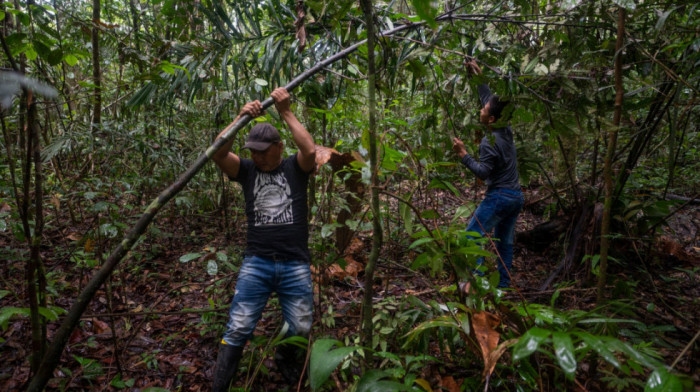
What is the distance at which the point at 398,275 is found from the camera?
354cm

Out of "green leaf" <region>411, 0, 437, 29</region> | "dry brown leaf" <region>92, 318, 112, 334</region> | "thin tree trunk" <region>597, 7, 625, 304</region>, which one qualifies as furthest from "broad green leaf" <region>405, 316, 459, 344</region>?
"dry brown leaf" <region>92, 318, 112, 334</region>

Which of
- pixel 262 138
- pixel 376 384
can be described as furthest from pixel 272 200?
pixel 376 384

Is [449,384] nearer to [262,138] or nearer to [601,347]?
[601,347]

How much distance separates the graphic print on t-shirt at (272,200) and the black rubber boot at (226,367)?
2.67 feet

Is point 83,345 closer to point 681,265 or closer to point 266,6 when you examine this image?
point 266,6

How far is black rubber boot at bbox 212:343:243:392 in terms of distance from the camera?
2.20m

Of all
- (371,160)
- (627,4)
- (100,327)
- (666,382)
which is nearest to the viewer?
(666,382)

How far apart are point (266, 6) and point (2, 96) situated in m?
2.22

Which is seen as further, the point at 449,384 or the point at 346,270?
the point at 346,270

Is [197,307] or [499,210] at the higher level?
[499,210]

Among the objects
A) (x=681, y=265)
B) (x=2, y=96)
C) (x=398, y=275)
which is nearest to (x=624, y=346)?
(x=2, y=96)

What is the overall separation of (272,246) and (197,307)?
1.45 metres

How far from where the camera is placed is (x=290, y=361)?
2455 millimetres

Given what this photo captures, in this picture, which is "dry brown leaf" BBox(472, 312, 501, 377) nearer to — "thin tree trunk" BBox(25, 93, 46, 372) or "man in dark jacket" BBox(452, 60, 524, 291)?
"man in dark jacket" BBox(452, 60, 524, 291)
